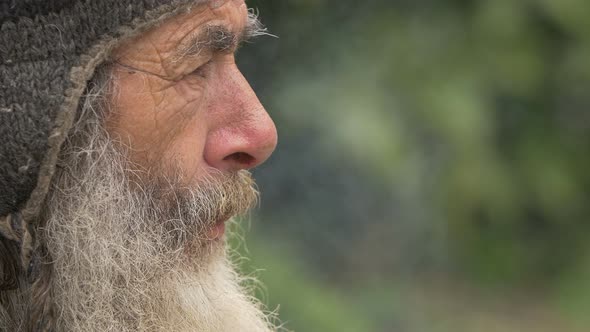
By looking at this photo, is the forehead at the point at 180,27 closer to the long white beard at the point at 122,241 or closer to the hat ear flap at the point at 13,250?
the long white beard at the point at 122,241

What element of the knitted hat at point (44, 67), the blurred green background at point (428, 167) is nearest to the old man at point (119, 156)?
the knitted hat at point (44, 67)

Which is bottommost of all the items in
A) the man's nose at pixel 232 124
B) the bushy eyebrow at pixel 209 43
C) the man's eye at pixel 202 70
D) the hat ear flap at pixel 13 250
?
the hat ear flap at pixel 13 250

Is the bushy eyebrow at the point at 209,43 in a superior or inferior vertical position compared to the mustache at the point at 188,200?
superior

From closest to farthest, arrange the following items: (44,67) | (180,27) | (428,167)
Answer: (44,67) < (180,27) < (428,167)

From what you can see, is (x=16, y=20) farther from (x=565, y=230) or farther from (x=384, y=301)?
(x=565, y=230)

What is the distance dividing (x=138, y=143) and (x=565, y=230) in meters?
5.24

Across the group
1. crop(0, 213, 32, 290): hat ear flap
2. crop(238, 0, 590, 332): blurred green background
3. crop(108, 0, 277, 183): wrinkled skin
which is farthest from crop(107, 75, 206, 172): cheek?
crop(238, 0, 590, 332): blurred green background

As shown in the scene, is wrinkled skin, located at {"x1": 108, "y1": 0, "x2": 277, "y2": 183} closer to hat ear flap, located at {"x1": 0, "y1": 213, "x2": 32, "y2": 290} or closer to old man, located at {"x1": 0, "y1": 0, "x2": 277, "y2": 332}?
old man, located at {"x1": 0, "y1": 0, "x2": 277, "y2": 332}

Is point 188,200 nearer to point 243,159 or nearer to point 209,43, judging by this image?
point 243,159

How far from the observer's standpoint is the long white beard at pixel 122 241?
2068 millimetres

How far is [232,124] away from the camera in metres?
2.15

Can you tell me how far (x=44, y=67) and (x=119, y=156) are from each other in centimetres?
27

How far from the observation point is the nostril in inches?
86.0

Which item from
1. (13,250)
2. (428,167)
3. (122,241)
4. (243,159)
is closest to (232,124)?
(243,159)
